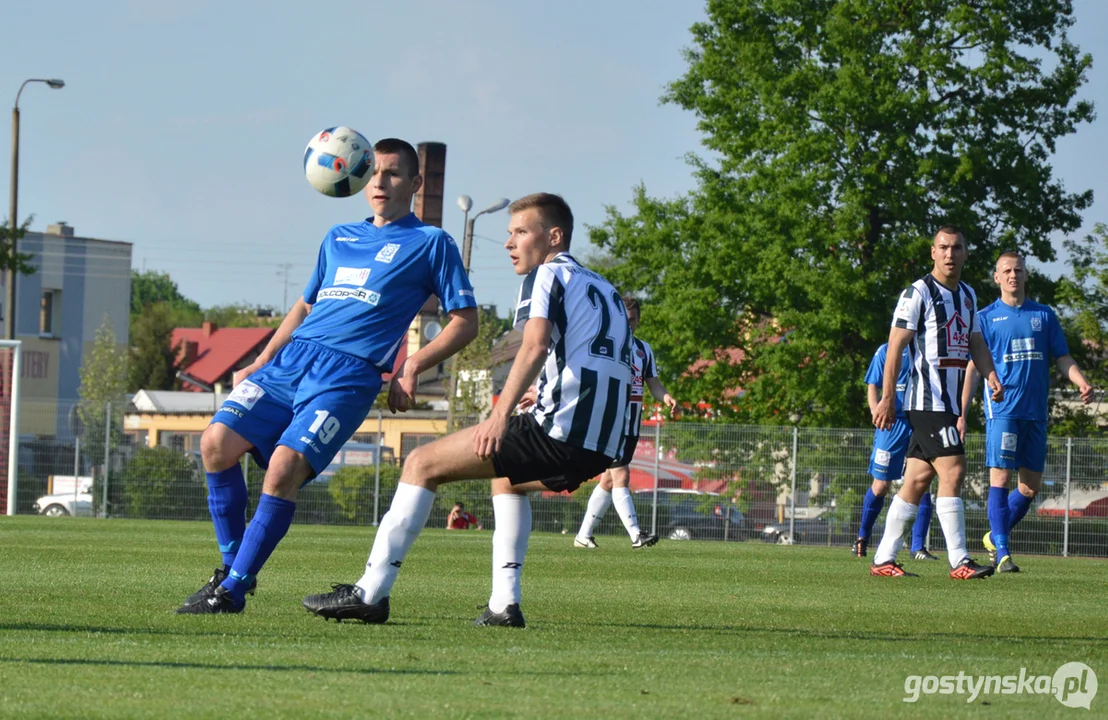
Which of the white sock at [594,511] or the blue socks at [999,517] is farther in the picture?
the white sock at [594,511]

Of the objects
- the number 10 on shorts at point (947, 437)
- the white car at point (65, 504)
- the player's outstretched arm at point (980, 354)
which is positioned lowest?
the white car at point (65, 504)

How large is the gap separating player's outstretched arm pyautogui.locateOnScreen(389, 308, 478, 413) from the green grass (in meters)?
1.05

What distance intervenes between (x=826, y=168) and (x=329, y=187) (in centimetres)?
2767

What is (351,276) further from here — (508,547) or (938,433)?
(938,433)

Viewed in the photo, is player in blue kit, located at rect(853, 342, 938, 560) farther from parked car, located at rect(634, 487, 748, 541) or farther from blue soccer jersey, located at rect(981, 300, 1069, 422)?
parked car, located at rect(634, 487, 748, 541)

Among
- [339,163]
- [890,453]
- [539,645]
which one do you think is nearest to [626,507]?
[890,453]

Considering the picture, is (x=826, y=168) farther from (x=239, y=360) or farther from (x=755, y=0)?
(x=239, y=360)

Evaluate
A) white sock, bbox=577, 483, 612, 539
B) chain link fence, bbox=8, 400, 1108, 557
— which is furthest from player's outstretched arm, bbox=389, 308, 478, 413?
chain link fence, bbox=8, 400, 1108, 557

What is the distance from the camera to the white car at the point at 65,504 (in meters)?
26.2

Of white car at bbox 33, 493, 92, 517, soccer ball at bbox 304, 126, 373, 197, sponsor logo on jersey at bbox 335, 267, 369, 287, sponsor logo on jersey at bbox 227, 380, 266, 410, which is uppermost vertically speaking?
soccer ball at bbox 304, 126, 373, 197

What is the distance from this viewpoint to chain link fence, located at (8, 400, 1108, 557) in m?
24.3

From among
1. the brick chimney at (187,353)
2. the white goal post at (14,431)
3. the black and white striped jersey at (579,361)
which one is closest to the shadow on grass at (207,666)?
the black and white striped jersey at (579,361)

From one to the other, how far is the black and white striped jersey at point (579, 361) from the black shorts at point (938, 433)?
446cm

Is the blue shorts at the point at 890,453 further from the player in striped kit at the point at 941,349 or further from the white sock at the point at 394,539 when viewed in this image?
the white sock at the point at 394,539
